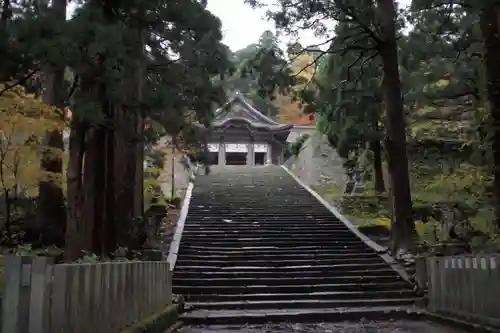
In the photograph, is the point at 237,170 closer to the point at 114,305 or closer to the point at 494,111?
the point at 494,111

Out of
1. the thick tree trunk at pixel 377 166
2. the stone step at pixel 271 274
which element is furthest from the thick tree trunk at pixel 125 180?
the thick tree trunk at pixel 377 166

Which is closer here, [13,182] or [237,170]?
[13,182]

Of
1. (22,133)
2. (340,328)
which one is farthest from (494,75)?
(22,133)

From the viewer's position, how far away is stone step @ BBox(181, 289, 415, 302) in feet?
33.0

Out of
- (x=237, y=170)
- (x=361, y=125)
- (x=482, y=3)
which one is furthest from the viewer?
(x=237, y=170)

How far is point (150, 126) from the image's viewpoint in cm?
1489

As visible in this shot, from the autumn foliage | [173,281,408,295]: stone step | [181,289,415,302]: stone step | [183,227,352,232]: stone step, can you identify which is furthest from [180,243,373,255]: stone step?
the autumn foliage

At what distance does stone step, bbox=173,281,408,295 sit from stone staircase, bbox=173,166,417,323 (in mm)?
20

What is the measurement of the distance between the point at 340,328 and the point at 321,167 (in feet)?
58.5

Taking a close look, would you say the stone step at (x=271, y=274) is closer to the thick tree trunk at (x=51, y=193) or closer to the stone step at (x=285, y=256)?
the stone step at (x=285, y=256)

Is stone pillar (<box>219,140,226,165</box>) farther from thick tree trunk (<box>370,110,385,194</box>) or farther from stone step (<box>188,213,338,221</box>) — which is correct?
stone step (<box>188,213,338,221</box>)

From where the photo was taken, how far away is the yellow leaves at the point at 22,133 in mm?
10281

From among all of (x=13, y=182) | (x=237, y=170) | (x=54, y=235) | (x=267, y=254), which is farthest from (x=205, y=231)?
(x=237, y=170)

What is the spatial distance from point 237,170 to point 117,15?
21.0 m
